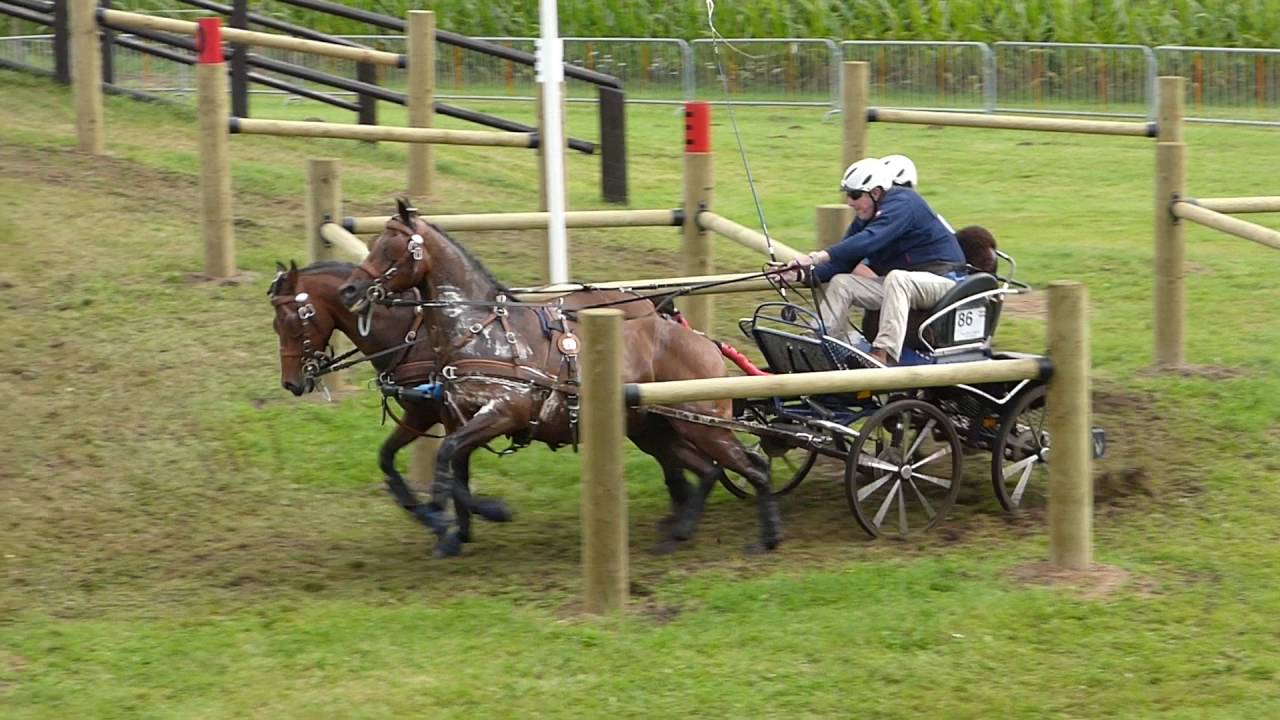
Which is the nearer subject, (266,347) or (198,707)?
(198,707)

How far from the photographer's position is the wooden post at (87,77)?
1393 cm

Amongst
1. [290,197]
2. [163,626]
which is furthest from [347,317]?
[290,197]

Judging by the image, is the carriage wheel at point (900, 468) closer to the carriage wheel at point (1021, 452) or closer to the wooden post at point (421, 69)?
the carriage wheel at point (1021, 452)

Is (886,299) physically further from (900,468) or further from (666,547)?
(666,547)

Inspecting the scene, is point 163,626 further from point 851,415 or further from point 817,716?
point 851,415

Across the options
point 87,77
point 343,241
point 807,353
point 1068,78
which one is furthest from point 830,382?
point 1068,78

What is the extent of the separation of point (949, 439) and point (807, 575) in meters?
1.28

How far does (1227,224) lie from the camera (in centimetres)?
1045

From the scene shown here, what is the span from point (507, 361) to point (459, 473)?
1.83 feet

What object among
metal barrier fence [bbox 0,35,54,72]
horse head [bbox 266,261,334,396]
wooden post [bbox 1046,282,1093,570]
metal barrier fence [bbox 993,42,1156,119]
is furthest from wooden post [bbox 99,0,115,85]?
wooden post [bbox 1046,282,1093,570]

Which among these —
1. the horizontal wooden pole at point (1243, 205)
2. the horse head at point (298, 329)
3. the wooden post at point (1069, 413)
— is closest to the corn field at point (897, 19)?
the horizontal wooden pole at point (1243, 205)

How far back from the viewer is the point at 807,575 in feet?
26.2

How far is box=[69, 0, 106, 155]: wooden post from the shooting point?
1393 centimetres

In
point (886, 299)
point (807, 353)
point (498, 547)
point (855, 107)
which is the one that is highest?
point (855, 107)
